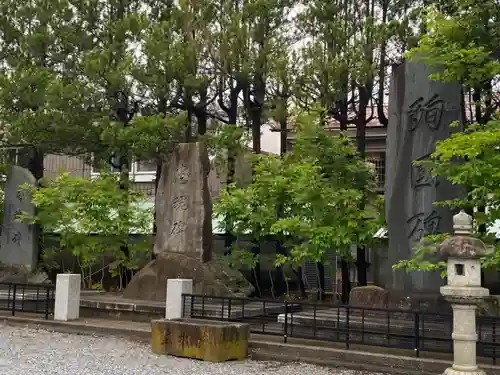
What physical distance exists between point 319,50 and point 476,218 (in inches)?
326

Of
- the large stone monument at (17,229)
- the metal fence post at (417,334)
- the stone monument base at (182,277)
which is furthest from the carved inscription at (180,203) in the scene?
the metal fence post at (417,334)

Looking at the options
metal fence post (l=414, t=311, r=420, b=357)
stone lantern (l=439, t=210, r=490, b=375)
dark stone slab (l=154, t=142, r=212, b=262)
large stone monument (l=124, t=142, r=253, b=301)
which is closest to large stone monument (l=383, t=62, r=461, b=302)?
metal fence post (l=414, t=311, r=420, b=357)

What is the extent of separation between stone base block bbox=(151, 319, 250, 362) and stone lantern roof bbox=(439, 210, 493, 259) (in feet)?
13.9

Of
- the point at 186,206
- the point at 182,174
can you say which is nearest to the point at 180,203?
the point at 186,206

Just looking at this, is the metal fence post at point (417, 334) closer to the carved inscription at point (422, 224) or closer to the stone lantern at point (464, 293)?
the stone lantern at point (464, 293)

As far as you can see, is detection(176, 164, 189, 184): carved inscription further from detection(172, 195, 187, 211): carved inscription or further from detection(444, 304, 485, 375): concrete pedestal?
detection(444, 304, 485, 375): concrete pedestal

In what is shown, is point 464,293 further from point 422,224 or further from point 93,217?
point 93,217

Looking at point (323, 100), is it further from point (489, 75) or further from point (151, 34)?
point (489, 75)

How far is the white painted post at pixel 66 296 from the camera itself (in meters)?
14.5

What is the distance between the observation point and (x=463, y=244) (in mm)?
8352

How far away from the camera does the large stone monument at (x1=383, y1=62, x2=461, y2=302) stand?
1273 centimetres

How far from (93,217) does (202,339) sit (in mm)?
9359

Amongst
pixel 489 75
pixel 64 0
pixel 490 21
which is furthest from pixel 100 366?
pixel 64 0

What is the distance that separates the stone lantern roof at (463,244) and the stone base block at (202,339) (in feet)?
13.9
